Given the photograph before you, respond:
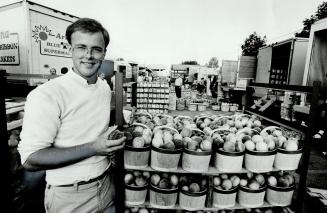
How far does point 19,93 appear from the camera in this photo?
9.15 ft

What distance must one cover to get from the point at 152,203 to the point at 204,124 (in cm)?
135

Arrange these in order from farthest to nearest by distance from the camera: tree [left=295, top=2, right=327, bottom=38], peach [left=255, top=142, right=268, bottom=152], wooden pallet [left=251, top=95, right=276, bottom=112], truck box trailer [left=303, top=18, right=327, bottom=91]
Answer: tree [left=295, top=2, right=327, bottom=38], wooden pallet [left=251, top=95, right=276, bottom=112], truck box trailer [left=303, top=18, right=327, bottom=91], peach [left=255, top=142, right=268, bottom=152]

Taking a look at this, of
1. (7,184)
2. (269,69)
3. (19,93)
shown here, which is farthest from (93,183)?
(269,69)

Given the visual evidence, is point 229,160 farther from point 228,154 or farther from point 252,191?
point 252,191

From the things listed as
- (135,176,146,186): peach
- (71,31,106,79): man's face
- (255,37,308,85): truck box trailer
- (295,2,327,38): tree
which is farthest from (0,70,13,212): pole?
(295,2,327,38): tree

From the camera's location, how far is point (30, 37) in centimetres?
620

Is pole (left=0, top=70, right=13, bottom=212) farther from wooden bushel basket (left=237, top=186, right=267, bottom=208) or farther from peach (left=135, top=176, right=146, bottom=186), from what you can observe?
wooden bushel basket (left=237, top=186, right=267, bottom=208)

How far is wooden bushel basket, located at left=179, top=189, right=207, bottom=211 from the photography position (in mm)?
2588

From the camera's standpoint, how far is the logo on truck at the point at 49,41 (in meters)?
6.45

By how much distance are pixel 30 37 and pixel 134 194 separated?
5.55 meters

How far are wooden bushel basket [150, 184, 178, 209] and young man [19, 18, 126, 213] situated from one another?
2.61 feet

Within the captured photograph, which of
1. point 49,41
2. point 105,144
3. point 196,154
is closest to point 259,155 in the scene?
point 196,154

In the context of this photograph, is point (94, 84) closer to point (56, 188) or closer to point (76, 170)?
point (76, 170)

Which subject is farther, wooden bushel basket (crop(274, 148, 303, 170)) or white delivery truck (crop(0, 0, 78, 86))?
white delivery truck (crop(0, 0, 78, 86))
